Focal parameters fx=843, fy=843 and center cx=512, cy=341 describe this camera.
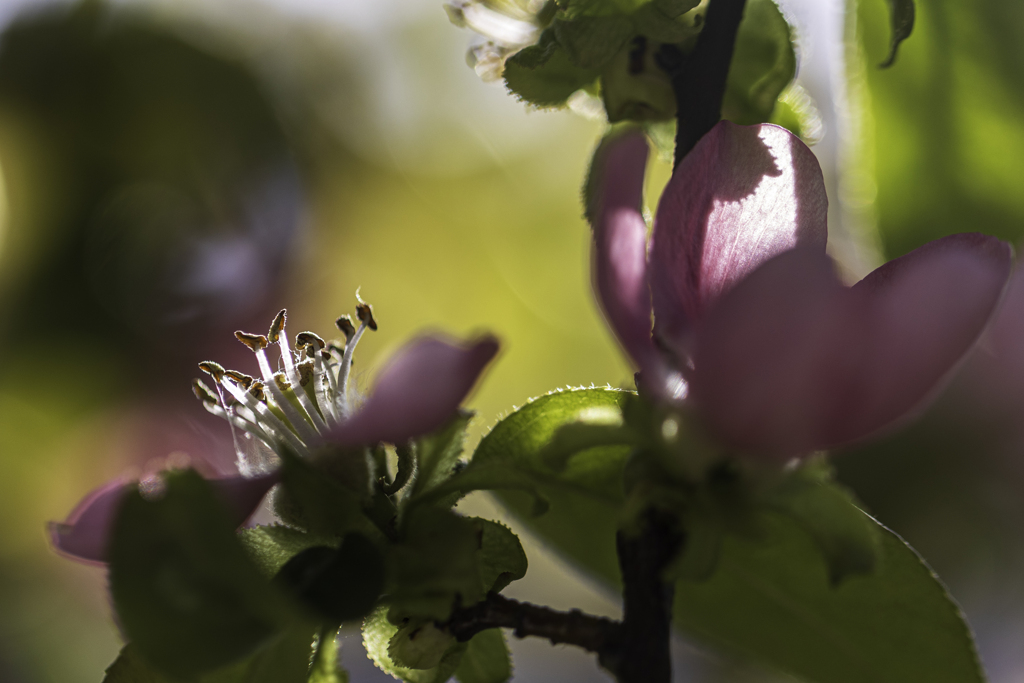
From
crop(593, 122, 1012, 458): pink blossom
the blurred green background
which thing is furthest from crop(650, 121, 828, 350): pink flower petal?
the blurred green background

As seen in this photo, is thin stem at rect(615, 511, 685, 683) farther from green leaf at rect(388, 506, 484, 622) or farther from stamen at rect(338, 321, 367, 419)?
stamen at rect(338, 321, 367, 419)

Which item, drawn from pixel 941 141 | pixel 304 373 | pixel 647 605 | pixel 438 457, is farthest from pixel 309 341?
pixel 941 141

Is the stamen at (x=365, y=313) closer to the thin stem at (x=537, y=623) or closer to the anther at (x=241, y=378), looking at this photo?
the anther at (x=241, y=378)

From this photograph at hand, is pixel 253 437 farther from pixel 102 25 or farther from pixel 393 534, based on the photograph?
pixel 102 25

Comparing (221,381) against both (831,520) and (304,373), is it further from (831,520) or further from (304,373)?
(831,520)

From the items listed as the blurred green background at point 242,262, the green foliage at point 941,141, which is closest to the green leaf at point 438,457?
the green foliage at point 941,141

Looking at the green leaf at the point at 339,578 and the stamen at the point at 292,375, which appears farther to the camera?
the stamen at the point at 292,375

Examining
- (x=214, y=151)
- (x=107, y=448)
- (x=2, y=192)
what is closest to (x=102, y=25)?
(x=214, y=151)
